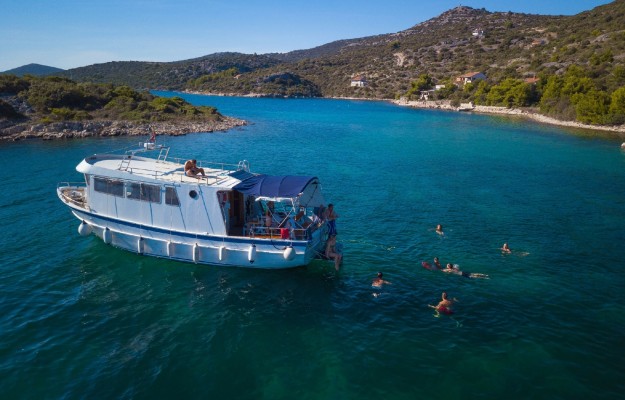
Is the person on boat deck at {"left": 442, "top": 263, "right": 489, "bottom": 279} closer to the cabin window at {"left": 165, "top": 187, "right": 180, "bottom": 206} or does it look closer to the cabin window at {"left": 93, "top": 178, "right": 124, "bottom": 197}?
the cabin window at {"left": 165, "top": 187, "right": 180, "bottom": 206}

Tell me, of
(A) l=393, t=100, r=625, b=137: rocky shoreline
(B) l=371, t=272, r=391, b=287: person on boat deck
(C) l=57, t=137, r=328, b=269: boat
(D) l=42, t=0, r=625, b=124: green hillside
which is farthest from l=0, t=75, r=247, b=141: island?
(D) l=42, t=0, r=625, b=124: green hillside

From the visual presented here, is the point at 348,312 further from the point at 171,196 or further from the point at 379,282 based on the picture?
the point at 171,196

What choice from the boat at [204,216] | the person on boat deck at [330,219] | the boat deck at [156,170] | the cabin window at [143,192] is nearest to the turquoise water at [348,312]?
the boat at [204,216]

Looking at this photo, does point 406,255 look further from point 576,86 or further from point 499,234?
point 576,86

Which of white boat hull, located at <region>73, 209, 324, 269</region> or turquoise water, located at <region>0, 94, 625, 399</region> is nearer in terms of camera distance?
turquoise water, located at <region>0, 94, 625, 399</region>

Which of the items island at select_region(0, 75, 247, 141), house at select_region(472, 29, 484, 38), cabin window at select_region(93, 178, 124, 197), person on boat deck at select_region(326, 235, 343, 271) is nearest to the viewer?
person on boat deck at select_region(326, 235, 343, 271)

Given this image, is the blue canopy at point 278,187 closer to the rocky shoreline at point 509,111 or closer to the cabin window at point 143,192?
the cabin window at point 143,192

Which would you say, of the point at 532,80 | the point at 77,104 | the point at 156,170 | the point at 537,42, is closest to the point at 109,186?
the point at 156,170
